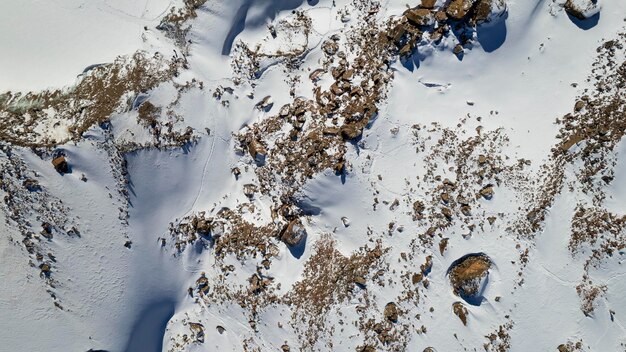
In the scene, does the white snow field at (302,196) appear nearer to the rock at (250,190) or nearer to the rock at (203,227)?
the rock at (250,190)

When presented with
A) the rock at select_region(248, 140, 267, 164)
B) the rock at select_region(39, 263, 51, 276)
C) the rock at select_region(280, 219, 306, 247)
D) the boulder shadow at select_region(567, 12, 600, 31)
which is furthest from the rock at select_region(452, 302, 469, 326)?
the rock at select_region(39, 263, 51, 276)

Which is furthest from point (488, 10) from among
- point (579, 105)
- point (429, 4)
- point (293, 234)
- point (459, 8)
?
point (293, 234)

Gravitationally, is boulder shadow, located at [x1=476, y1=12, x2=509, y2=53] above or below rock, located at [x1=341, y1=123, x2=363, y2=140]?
above

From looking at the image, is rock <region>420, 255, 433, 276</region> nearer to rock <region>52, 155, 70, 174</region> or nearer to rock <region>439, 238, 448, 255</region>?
rock <region>439, 238, 448, 255</region>

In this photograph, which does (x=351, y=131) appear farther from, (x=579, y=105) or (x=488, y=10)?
(x=579, y=105)

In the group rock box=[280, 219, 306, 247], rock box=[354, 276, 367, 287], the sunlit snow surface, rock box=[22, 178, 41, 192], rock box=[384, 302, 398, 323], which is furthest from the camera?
the sunlit snow surface

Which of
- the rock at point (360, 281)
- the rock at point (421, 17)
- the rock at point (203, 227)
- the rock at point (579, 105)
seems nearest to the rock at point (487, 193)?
the rock at point (579, 105)

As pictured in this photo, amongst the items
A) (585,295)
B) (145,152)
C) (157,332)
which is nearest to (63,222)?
(145,152)

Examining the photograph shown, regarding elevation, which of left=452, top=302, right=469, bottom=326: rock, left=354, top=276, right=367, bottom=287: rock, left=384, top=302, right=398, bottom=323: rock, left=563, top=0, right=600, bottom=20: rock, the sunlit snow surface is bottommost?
left=384, top=302, right=398, bottom=323: rock
